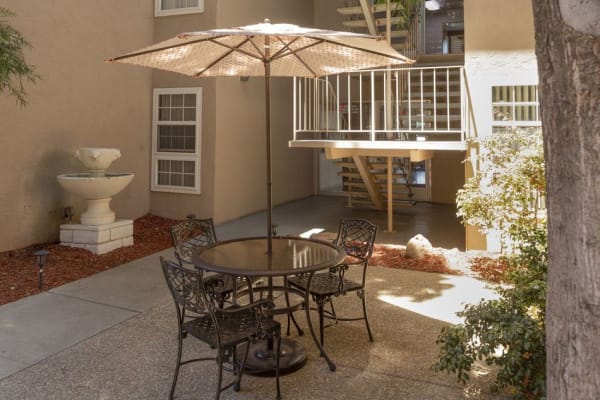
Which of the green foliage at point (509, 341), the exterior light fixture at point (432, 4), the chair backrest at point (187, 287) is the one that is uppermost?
the exterior light fixture at point (432, 4)

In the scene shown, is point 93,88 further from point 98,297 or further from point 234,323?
point 234,323

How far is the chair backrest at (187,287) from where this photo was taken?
2.75 meters

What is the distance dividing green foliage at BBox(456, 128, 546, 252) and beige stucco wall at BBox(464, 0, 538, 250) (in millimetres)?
955

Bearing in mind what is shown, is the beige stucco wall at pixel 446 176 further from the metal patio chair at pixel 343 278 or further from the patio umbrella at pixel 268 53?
the patio umbrella at pixel 268 53

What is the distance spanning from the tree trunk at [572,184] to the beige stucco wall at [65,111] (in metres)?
6.94

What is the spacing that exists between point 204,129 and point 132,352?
581cm

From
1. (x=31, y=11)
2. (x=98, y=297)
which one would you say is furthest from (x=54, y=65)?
(x=98, y=297)

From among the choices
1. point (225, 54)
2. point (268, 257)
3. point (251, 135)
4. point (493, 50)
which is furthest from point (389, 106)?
point (268, 257)

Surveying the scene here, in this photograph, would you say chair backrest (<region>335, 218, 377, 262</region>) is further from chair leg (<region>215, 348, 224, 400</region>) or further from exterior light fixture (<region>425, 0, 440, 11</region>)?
exterior light fixture (<region>425, 0, 440, 11</region>)

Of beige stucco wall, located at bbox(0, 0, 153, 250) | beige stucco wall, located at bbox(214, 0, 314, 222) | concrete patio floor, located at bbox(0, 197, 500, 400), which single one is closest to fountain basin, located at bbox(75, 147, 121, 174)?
beige stucco wall, located at bbox(0, 0, 153, 250)

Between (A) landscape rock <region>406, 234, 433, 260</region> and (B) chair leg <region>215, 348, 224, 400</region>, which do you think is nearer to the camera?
(B) chair leg <region>215, 348, 224, 400</region>

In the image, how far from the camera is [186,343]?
12.3 feet

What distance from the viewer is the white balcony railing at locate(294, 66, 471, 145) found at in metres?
7.61

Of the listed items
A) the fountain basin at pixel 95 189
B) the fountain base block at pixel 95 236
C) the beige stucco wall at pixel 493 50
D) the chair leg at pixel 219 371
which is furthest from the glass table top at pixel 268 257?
the beige stucco wall at pixel 493 50
